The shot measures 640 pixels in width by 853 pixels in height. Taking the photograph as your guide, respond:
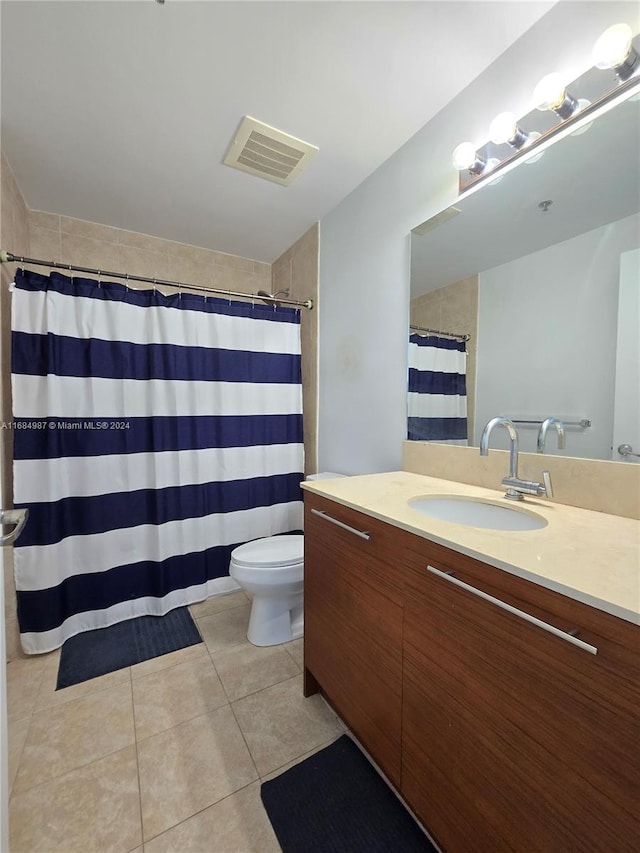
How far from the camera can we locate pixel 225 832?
944 mm

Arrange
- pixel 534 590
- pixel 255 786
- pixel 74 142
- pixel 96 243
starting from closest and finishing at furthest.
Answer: pixel 534 590 < pixel 255 786 < pixel 74 142 < pixel 96 243

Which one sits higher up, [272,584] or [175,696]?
[272,584]

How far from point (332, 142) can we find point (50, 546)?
2.27 metres

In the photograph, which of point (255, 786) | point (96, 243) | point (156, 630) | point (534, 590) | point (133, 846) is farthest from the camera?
point (96, 243)

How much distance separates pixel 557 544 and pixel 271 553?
4.12ft

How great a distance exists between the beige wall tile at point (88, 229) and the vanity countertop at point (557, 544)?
2219 mm

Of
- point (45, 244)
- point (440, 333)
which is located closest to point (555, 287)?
point (440, 333)

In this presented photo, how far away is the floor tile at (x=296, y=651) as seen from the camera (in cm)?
158

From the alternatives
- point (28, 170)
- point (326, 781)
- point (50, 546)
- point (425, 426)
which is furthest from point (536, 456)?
point (28, 170)

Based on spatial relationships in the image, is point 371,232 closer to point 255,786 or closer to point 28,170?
point 28,170

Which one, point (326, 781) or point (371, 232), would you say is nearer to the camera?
point (326, 781)

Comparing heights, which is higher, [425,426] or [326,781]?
[425,426]

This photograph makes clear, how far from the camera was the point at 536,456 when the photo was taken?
3.60 feet

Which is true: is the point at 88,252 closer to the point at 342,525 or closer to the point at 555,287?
the point at 342,525
